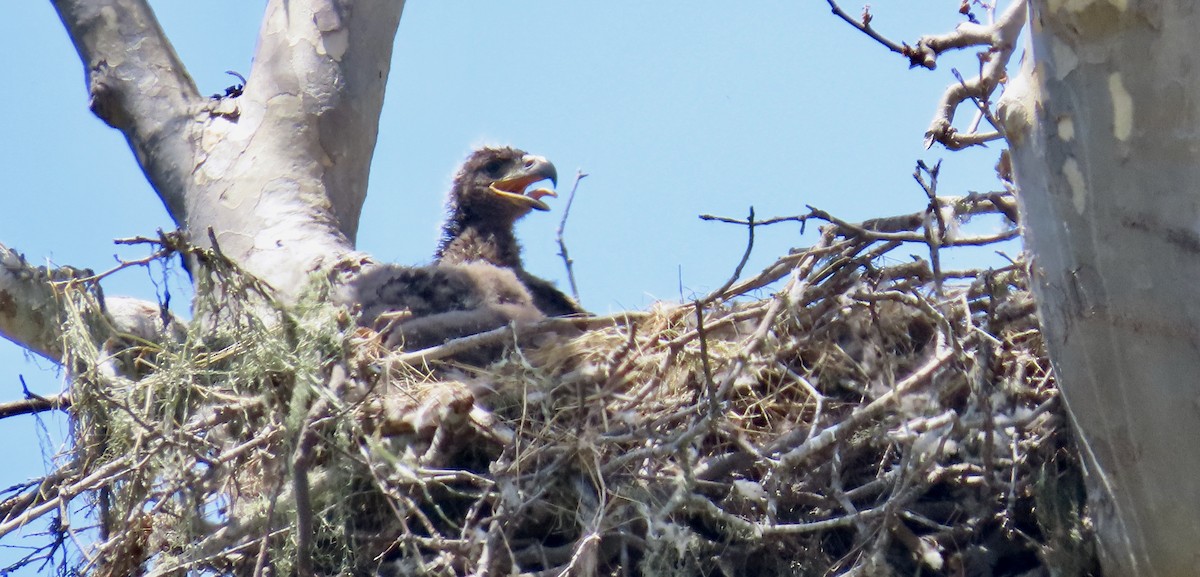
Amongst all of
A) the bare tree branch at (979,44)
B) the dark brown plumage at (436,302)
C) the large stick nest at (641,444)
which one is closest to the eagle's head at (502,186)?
the dark brown plumage at (436,302)

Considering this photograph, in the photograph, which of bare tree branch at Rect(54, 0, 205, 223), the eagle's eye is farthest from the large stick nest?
the eagle's eye

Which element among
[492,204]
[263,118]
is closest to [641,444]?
[263,118]

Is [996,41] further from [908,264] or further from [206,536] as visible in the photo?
[206,536]

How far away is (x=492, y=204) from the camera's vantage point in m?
6.64

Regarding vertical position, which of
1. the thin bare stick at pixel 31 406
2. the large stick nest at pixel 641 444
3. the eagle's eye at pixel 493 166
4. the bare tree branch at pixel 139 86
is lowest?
the large stick nest at pixel 641 444

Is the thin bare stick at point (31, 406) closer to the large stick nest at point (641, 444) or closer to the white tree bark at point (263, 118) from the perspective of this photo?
the large stick nest at point (641, 444)

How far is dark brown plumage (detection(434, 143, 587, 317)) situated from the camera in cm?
648

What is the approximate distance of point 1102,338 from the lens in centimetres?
278

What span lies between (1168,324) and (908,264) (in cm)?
146

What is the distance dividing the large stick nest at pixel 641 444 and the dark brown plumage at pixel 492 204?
2174mm

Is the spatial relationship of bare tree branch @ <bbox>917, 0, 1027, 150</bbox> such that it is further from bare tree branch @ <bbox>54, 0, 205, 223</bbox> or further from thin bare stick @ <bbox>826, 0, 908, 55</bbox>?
bare tree branch @ <bbox>54, 0, 205, 223</bbox>

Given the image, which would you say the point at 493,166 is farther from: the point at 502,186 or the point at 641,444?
the point at 641,444

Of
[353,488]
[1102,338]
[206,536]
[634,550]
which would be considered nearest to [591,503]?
[634,550]

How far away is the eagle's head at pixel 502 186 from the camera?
6617mm
